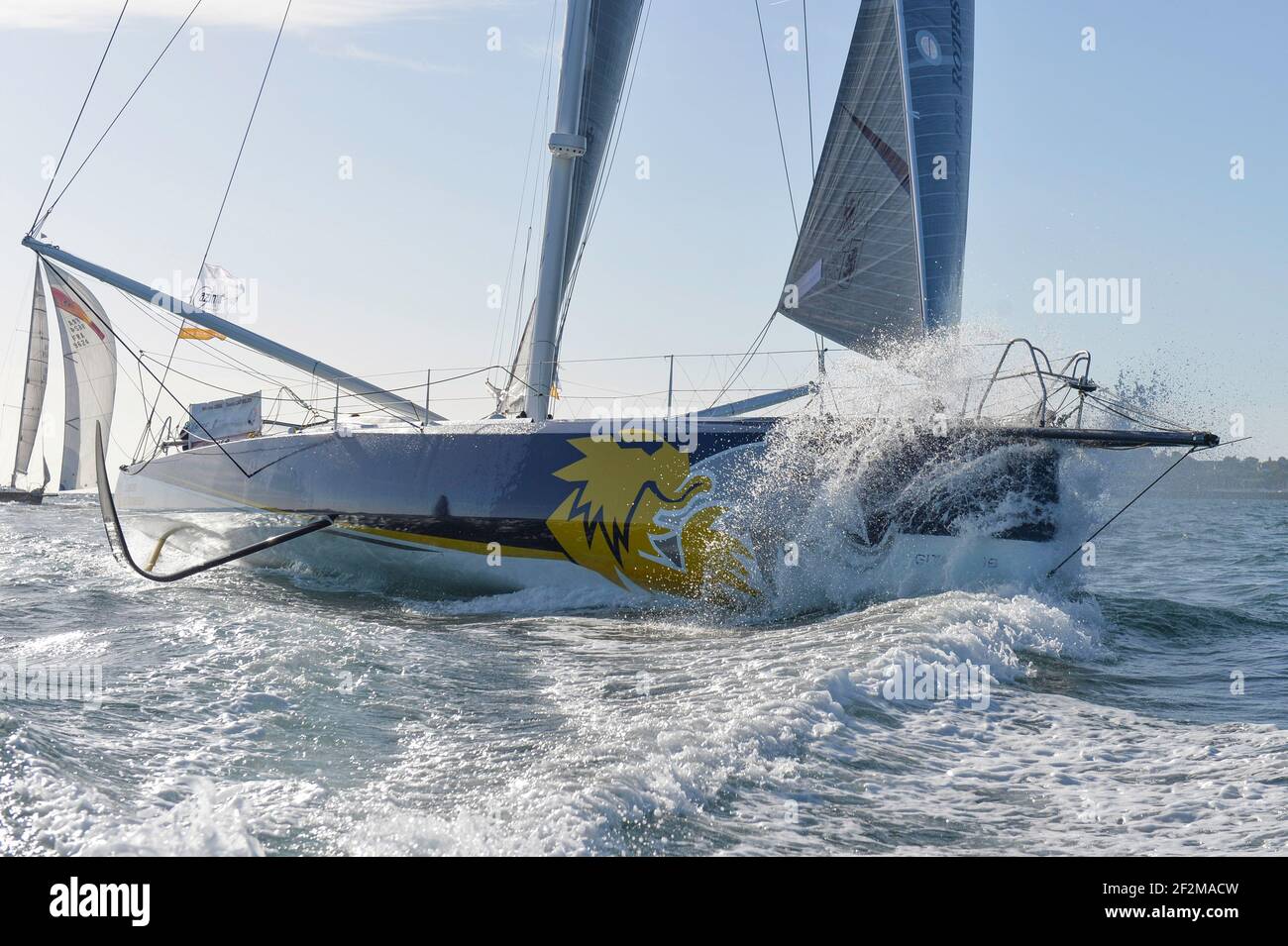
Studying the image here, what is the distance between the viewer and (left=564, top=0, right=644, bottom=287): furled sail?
35.3ft

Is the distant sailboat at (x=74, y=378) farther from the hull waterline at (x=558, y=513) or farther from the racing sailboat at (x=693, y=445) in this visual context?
the hull waterline at (x=558, y=513)

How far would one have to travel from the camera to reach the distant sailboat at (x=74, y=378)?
23.5 metres

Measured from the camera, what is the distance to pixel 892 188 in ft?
30.5

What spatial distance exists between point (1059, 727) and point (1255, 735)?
0.90m

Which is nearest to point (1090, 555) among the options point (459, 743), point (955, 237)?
point (955, 237)
